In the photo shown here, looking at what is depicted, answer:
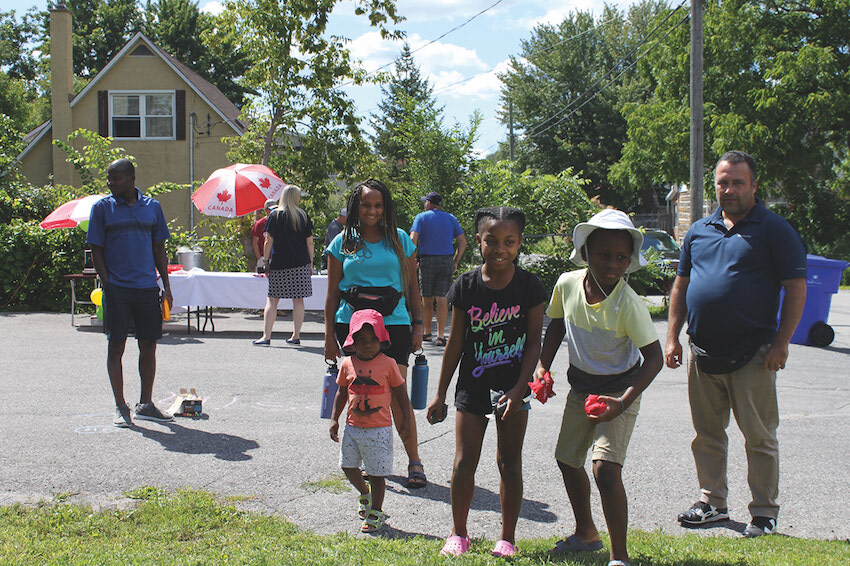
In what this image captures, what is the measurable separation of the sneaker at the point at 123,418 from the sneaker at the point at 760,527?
438cm

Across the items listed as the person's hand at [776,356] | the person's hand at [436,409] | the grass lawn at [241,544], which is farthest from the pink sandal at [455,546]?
the person's hand at [776,356]

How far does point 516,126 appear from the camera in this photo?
4784 centimetres

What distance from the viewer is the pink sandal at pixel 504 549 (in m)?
3.59

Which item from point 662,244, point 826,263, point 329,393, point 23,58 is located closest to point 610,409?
point 329,393

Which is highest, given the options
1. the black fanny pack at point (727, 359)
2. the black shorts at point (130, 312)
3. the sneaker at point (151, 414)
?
the black shorts at point (130, 312)

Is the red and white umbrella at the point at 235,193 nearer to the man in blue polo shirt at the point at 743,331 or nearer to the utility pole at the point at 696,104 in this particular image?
the utility pole at the point at 696,104

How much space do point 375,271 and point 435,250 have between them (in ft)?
19.6

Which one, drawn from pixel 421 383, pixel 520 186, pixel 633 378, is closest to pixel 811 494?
pixel 633 378

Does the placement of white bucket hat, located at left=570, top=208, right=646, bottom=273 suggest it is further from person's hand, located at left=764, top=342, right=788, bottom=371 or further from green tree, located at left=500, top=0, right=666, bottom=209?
green tree, located at left=500, top=0, right=666, bottom=209

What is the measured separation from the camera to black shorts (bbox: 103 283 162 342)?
6066 mm

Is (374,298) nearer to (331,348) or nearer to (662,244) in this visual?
(331,348)

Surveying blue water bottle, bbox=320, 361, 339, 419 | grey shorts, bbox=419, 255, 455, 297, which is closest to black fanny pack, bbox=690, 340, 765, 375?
blue water bottle, bbox=320, 361, 339, 419

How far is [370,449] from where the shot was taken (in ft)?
13.7

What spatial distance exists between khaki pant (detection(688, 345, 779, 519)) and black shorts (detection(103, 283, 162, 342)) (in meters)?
3.98
